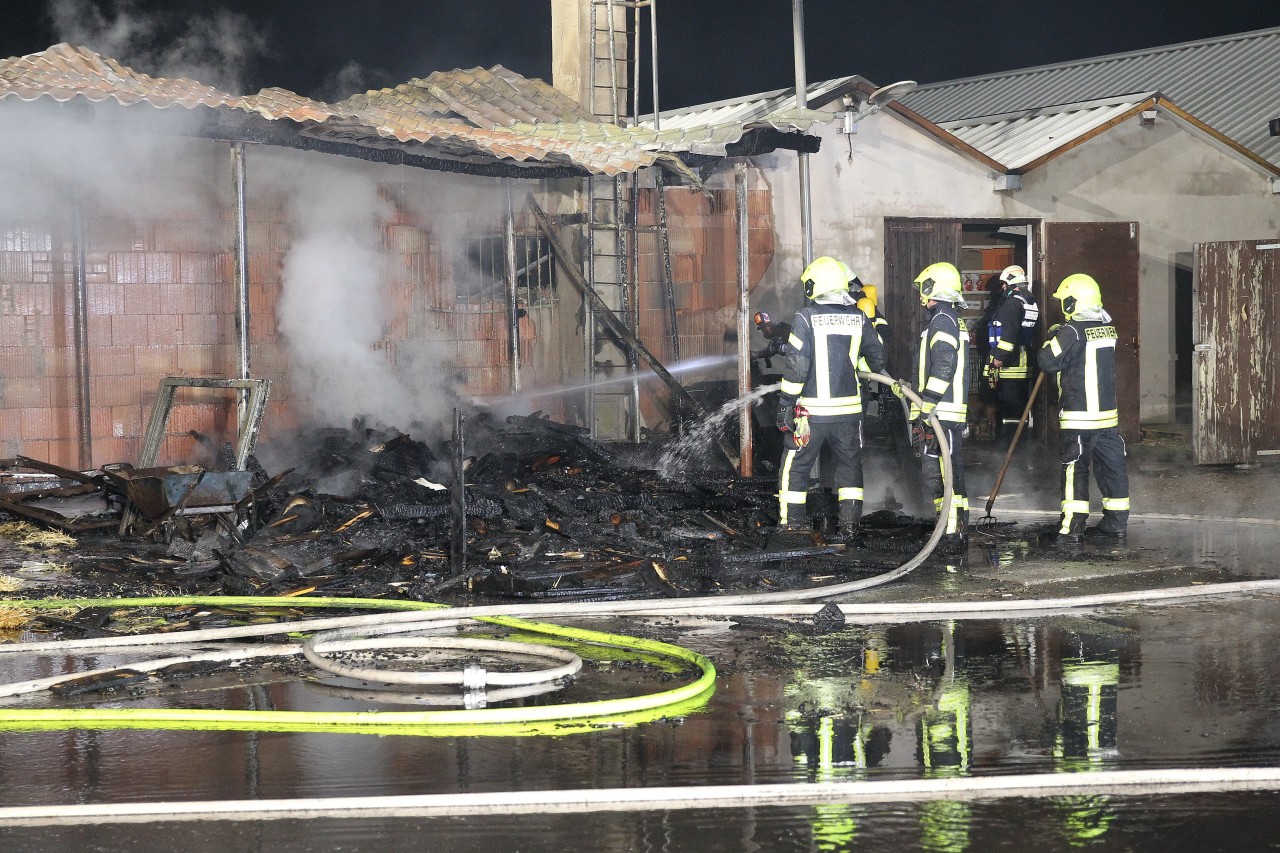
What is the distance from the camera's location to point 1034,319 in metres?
13.5

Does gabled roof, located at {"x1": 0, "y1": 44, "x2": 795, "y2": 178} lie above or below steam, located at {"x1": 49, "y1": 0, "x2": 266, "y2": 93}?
below

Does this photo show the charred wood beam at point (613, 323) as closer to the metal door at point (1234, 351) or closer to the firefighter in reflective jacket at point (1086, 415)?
the firefighter in reflective jacket at point (1086, 415)

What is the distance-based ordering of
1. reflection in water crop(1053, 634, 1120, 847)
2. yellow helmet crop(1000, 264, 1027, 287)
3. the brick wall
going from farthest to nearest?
yellow helmet crop(1000, 264, 1027, 287), the brick wall, reflection in water crop(1053, 634, 1120, 847)

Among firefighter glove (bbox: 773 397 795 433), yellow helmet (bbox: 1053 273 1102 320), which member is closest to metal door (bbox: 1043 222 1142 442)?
yellow helmet (bbox: 1053 273 1102 320)

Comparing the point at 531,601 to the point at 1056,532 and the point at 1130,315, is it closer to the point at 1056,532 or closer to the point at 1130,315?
the point at 1056,532

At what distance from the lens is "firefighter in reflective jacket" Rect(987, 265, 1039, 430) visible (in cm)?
1323

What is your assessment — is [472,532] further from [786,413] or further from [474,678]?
[474,678]

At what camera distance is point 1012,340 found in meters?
13.4

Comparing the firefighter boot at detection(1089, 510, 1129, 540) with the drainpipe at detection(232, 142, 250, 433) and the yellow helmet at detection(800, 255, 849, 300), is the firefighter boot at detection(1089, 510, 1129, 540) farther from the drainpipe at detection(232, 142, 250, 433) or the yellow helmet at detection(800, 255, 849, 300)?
the drainpipe at detection(232, 142, 250, 433)

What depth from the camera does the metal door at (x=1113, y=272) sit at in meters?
15.9

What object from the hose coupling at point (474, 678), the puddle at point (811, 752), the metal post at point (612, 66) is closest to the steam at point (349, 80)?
the metal post at point (612, 66)

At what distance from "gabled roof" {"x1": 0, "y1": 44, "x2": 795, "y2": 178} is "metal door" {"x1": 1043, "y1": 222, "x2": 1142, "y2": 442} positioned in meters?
6.26

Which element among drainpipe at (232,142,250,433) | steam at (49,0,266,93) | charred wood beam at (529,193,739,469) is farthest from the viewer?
steam at (49,0,266,93)

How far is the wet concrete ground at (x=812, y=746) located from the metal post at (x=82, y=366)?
5.52 meters
